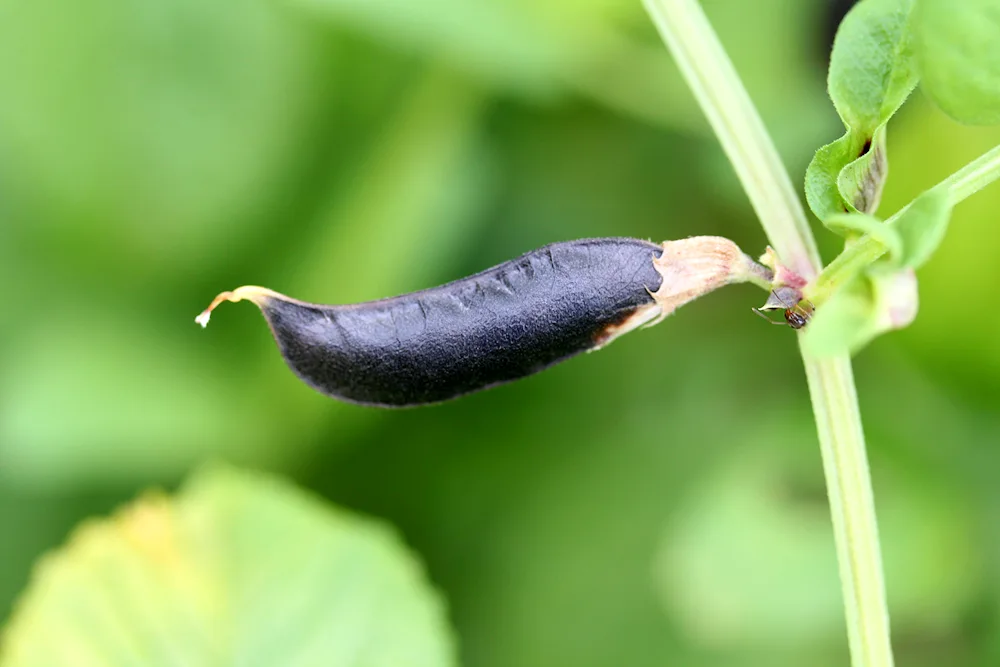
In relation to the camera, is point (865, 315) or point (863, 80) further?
point (863, 80)

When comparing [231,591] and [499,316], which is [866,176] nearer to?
[499,316]

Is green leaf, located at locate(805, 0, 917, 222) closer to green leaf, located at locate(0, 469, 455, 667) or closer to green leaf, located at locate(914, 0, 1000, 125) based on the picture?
green leaf, located at locate(914, 0, 1000, 125)

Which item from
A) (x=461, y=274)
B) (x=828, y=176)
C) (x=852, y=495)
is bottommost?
(x=852, y=495)

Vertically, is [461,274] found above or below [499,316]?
above

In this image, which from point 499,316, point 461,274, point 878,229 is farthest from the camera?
point 461,274

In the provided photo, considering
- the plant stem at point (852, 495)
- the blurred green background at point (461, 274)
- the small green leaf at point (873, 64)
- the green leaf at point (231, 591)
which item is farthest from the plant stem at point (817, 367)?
the blurred green background at point (461, 274)

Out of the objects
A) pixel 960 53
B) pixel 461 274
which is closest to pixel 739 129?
pixel 960 53

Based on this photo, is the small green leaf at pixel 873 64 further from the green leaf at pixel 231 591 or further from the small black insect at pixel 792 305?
the green leaf at pixel 231 591

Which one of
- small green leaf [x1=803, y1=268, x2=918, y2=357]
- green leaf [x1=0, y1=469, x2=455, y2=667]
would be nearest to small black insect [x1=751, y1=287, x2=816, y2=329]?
small green leaf [x1=803, y1=268, x2=918, y2=357]
